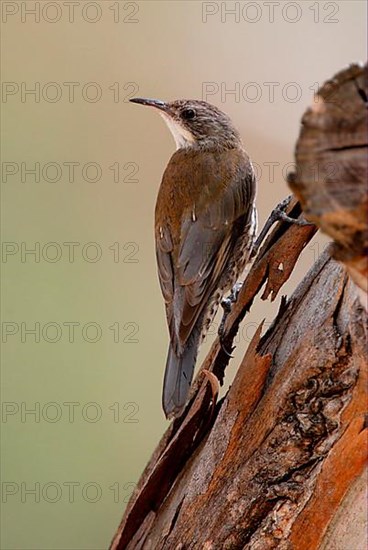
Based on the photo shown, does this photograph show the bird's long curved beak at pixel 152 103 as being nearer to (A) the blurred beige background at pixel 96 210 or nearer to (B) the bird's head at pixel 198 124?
(B) the bird's head at pixel 198 124

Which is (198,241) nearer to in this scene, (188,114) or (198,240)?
(198,240)

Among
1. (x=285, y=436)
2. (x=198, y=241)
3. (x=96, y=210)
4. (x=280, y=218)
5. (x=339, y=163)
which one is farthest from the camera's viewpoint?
(x=96, y=210)

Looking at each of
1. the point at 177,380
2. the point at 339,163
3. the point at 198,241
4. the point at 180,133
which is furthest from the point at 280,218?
the point at 339,163

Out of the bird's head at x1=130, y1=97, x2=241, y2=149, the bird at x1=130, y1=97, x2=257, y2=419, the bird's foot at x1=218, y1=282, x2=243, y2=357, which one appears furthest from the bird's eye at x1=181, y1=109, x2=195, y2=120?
the bird's foot at x1=218, y1=282, x2=243, y2=357

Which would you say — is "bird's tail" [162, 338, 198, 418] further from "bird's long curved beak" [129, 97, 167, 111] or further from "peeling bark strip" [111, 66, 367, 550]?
"bird's long curved beak" [129, 97, 167, 111]

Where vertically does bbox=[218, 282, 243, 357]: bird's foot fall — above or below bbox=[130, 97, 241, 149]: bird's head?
below

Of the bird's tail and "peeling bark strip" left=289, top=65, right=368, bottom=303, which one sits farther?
the bird's tail

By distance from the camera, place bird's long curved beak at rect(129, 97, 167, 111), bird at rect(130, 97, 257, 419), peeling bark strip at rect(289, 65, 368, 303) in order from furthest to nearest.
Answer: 1. bird's long curved beak at rect(129, 97, 167, 111)
2. bird at rect(130, 97, 257, 419)
3. peeling bark strip at rect(289, 65, 368, 303)
